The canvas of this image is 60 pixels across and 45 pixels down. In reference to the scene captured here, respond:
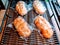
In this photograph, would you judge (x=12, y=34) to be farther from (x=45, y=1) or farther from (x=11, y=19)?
(x=45, y=1)

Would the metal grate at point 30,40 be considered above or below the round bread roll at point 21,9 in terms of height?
below

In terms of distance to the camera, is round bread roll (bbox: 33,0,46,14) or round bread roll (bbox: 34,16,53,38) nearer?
round bread roll (bbox: 34,16,53,38)

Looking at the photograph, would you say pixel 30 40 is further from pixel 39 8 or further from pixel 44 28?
pixel 39 8

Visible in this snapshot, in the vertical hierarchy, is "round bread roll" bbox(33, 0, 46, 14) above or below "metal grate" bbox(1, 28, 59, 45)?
above

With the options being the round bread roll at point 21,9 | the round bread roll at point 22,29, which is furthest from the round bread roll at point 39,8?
the round bread roll at point 22,29

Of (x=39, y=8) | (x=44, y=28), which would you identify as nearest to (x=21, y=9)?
(x=39, y=8)

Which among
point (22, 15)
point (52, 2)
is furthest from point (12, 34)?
point (52, 2)

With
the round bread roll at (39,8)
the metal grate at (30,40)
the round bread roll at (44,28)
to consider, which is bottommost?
the metal grate at (30,40)

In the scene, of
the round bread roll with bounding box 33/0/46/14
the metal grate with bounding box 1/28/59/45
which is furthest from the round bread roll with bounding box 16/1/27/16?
the metal grate with bounding box 1/28/59/45

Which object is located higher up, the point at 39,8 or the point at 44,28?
the point at 39,8

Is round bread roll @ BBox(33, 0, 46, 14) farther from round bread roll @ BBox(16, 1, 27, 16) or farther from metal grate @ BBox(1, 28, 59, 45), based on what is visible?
metal grate @ BBox(1, 28, 59, 45)

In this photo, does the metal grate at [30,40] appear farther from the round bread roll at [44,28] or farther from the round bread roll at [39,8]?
the round bread roll at [39,8]
